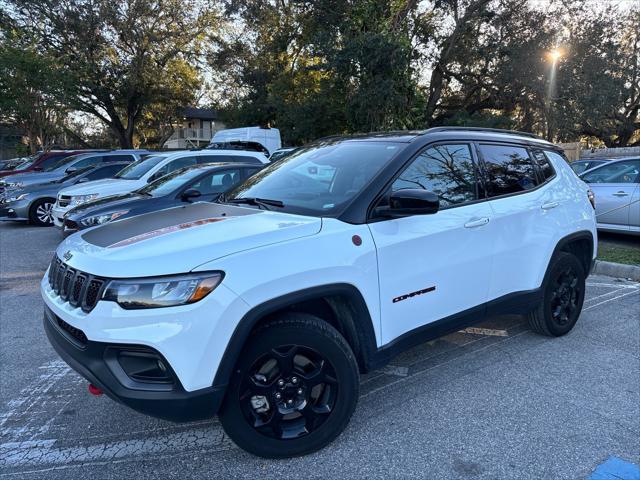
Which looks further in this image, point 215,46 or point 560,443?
point 215,46

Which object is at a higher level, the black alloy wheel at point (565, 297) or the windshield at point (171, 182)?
the windshield at point (171, 182)

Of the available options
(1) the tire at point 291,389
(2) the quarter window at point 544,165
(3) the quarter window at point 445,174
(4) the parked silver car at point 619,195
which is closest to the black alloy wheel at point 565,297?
(2) the quarter window at point 544,165

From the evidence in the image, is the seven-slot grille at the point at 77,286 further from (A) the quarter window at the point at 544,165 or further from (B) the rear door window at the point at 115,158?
(B) the rear door window at the point at 115,158

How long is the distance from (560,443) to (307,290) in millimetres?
1763

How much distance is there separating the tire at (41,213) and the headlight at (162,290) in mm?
10689

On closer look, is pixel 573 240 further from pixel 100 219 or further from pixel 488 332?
pixel 100 219

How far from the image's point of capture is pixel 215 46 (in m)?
30.8

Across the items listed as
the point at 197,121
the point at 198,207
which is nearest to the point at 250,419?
the point at 198,207

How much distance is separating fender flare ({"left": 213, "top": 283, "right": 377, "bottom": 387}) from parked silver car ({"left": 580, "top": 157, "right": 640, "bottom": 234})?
7.28m

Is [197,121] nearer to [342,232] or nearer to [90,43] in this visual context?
[90,43]

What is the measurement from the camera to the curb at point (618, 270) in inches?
248

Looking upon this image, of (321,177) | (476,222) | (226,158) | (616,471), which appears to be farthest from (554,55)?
(616,471)

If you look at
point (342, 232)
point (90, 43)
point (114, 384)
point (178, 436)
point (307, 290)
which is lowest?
point (178, 436)

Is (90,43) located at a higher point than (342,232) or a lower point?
higher
